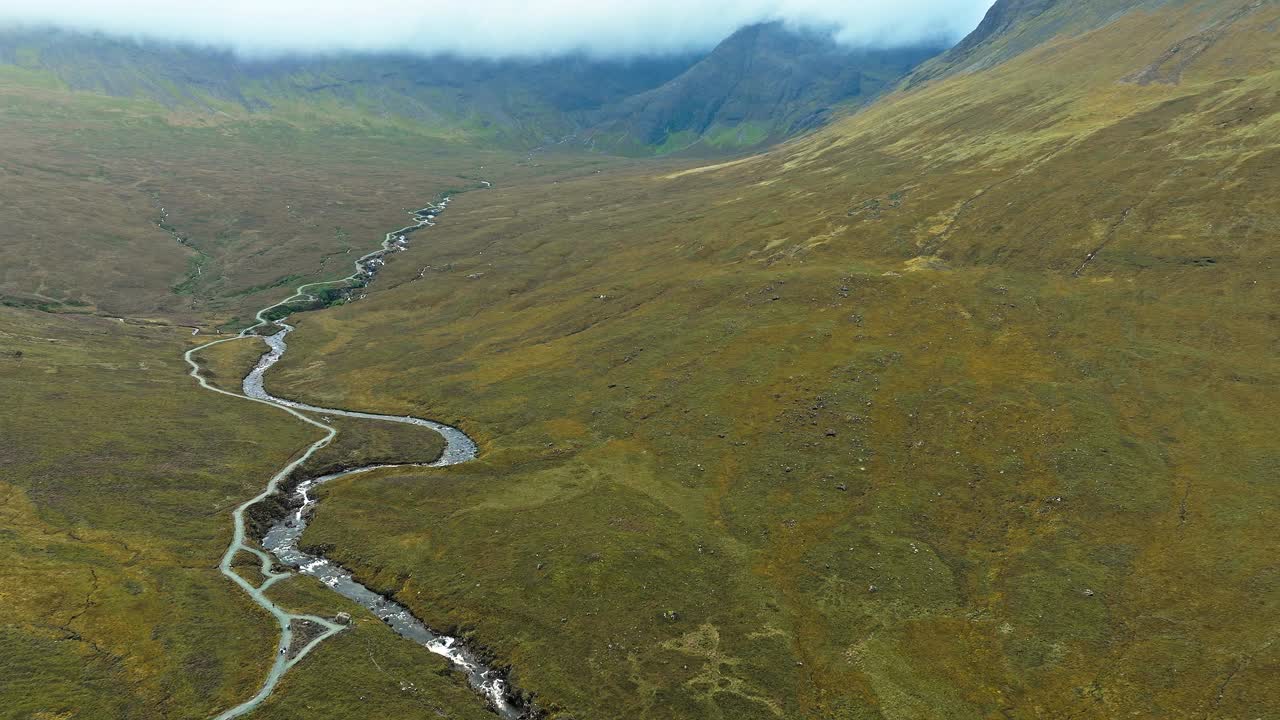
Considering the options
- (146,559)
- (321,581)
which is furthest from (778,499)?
(146,559)

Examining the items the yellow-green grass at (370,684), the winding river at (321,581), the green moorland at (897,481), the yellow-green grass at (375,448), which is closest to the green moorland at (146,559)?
the yellow-green grass at (370,684)

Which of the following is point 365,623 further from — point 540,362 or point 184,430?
point 540,362

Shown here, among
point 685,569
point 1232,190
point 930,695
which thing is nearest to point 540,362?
point 685,569

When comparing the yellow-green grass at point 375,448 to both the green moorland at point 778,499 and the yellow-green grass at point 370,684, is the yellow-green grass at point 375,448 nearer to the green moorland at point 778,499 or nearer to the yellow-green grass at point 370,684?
the green moorland at point 778,499

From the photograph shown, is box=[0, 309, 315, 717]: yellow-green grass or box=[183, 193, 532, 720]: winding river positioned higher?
box=[0, 309, 315, 717]: yellow-green grass

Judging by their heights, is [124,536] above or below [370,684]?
above

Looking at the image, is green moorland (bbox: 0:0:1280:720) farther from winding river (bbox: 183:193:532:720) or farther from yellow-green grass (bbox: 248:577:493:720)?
winding river (bbox: 183:193:532:720)

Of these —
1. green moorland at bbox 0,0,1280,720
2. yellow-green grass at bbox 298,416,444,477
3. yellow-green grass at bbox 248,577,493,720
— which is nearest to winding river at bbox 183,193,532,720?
yellow-green grass at bbox 248,577,493,720

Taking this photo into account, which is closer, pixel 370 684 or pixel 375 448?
pixel 370 684

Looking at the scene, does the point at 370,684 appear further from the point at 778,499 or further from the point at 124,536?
the point at 778,499
